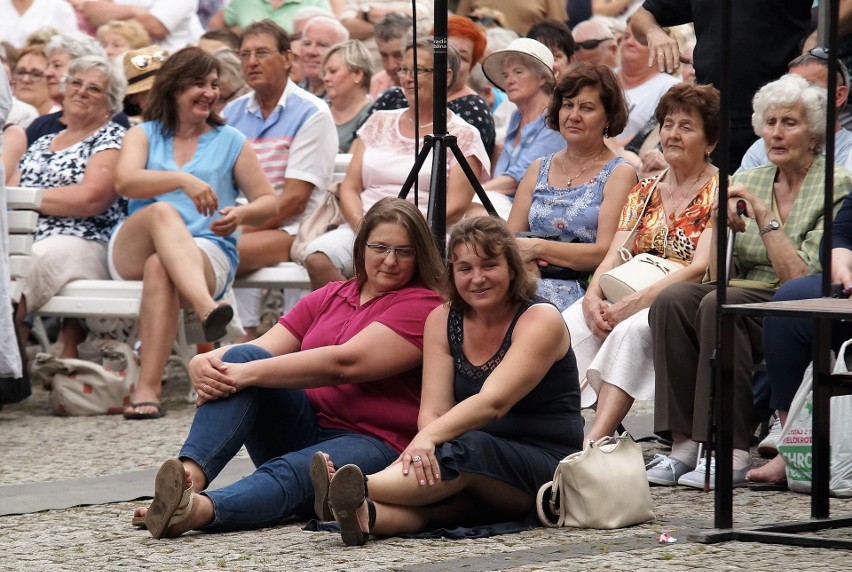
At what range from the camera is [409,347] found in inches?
188

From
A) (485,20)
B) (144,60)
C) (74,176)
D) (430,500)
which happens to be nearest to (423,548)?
(430,500)

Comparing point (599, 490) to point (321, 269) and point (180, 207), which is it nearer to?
point (321, 269)

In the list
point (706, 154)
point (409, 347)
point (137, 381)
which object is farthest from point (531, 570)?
point (137, 381)

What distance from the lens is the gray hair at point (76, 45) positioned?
882cm

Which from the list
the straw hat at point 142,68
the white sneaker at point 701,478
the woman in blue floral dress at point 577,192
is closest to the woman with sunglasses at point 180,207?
the straw hat at point 142,68

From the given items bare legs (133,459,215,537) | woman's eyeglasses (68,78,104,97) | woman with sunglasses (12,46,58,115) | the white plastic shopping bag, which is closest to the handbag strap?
the white plastic shopping bag

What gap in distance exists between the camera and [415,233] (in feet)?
15.8

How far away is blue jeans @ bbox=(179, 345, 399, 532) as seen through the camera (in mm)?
4582

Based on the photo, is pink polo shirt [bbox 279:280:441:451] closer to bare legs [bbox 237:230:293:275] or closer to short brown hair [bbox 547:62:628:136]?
short brown hair [bbox 547:62:628:136]

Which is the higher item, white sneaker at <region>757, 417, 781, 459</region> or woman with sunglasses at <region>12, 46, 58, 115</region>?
woman with sunglasses at <region>12, 46, 58, 115</region>

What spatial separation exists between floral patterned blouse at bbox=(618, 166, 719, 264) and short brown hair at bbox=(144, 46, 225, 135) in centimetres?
246

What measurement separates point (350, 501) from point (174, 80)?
378cm

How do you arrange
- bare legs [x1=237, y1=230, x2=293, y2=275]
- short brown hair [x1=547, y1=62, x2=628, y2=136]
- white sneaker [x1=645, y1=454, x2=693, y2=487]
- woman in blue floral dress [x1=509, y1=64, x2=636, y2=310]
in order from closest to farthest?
1. white sneaker [x1=645, y1=454, x2=693, y2=487]
2. woman in blue floral dress [x1=509, y1=64, x2=636, y2=310]
3. short brown hair [x1=547, y1=62, x2=628, y2=136]
4. bare legs [x1=237, y1=230, x2=293, y2=275]

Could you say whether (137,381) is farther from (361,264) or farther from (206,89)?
(361,264)
